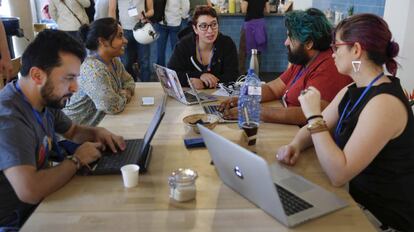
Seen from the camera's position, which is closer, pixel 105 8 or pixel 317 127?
pixel 317 127

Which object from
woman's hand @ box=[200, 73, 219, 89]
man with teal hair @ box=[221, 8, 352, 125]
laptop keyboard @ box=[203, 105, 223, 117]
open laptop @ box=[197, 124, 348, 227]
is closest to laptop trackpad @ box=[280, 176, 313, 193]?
open laptop @ box=[197, 124, 348, 227]

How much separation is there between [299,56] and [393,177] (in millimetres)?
866

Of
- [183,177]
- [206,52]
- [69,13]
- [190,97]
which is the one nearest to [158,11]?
[69,13]

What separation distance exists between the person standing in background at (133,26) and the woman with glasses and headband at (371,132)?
3206 millimetres

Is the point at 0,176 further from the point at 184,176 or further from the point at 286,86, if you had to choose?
the point at 286,86

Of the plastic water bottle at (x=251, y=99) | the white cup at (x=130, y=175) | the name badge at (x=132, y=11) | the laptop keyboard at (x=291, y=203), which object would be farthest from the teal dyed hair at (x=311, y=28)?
the name badge at (x=132, y=11)

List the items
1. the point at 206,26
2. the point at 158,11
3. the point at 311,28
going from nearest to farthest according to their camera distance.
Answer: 1. the point at 311,28
2. the point at 206,26
3. the point at 158,11

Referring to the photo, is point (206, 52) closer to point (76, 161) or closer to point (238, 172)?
point (76, 161)

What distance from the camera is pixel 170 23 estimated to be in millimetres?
4832

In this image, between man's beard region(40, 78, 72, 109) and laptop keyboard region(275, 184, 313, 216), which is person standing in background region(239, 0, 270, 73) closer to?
man's beard region(40, 78, 72, 109)

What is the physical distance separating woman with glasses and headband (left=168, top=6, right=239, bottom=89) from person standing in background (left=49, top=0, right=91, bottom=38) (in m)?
1.94

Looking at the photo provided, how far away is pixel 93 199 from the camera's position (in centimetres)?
120

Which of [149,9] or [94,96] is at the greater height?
[149,9]

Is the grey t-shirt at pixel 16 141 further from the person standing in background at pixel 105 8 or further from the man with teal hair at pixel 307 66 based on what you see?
the person standing in background at pixel 105 8
